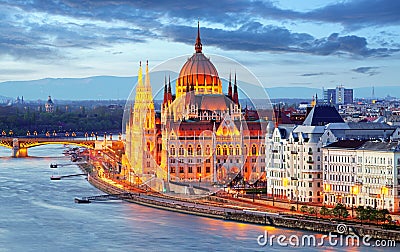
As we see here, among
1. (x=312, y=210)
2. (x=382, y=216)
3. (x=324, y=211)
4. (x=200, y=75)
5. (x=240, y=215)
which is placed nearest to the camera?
(x=382, y=216)

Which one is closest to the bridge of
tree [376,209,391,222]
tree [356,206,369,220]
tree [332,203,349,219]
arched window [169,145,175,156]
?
arched window [169,145,175,156]

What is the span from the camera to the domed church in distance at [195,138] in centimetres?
3162

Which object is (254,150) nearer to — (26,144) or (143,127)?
(143,127)

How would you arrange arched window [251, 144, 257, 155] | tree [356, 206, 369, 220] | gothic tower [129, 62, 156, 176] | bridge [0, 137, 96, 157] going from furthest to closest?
bridge [0, 137, 96, 157] < gothic tower [129, 62, 156, 176] < arched window [251, 144, 257, 155] < tree [356, 206, 369, 220]

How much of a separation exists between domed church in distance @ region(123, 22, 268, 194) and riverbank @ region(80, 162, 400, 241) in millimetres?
1738

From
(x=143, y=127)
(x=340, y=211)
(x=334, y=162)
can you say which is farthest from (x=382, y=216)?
(x=143, y=127)

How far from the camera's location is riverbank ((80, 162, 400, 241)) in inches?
819

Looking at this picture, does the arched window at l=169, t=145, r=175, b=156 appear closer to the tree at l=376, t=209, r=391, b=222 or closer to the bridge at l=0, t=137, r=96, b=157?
the tree at l=376, t=209, r=391, b=222

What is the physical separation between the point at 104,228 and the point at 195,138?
953cm

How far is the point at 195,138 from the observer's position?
3195cm

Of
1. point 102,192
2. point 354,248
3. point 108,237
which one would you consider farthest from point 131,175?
point 354,248

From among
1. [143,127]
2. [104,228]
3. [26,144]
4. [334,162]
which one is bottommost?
[104,228]

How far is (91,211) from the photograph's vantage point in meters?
26.0

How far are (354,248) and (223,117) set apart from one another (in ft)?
45.1
